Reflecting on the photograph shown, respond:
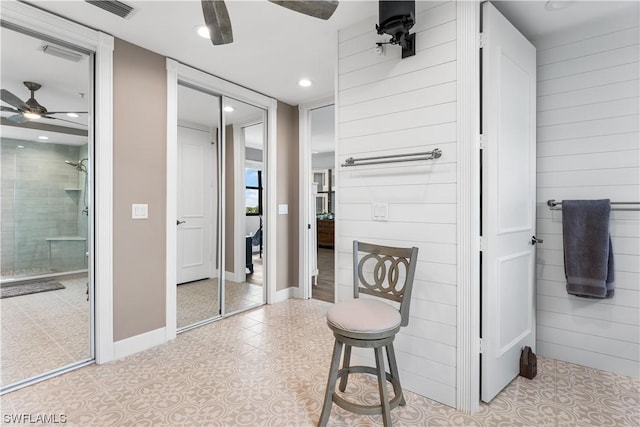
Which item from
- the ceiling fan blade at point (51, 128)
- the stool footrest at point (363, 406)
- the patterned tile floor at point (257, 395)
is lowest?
the patterned tile floor at point (257, 395)

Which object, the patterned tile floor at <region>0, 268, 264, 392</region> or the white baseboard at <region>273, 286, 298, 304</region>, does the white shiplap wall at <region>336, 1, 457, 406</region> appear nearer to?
the white baseboard at <region>273, 286, 298, 304</region>

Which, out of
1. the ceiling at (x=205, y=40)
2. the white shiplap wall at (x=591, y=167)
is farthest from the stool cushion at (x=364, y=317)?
the ceiling at (x=205, y=40)

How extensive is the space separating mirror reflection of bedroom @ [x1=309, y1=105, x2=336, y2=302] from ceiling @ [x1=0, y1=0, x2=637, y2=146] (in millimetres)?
1853

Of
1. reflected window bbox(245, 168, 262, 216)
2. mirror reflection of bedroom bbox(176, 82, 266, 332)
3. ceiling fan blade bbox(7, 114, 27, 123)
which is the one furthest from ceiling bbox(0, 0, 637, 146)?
reflected window bbox(245, 168, 262, 216)

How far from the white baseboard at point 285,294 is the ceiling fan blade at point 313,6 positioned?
10.4 ft

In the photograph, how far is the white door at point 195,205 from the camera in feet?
10.2

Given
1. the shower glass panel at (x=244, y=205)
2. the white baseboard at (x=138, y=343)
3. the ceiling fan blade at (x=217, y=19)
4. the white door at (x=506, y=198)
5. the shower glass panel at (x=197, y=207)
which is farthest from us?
the shower glass panel at (x=244, y=205)

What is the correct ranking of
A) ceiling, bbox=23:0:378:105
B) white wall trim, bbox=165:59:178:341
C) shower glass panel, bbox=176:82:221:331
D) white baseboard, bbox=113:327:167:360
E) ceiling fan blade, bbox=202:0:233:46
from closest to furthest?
ceiling fan blade, bbox=202:0:233:46 → ceiling, bbox=23:0:378:105 → white baseboard, bbox=113:327:167:360 → white wall trim, bbox=165:59:178:341 → shower glass panel, bbox=176:82:221:331

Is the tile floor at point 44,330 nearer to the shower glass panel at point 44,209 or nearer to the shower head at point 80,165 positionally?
the shower glass panel at point 44,209

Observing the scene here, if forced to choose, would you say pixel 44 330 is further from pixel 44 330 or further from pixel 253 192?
pixel 253 192

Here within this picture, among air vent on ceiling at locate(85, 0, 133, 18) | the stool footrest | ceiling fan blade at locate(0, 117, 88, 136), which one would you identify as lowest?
the stool footrest

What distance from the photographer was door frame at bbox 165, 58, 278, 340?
2.81 metres

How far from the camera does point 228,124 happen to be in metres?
3.73

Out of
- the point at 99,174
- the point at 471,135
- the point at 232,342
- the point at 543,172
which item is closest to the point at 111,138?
the point at 99,174
